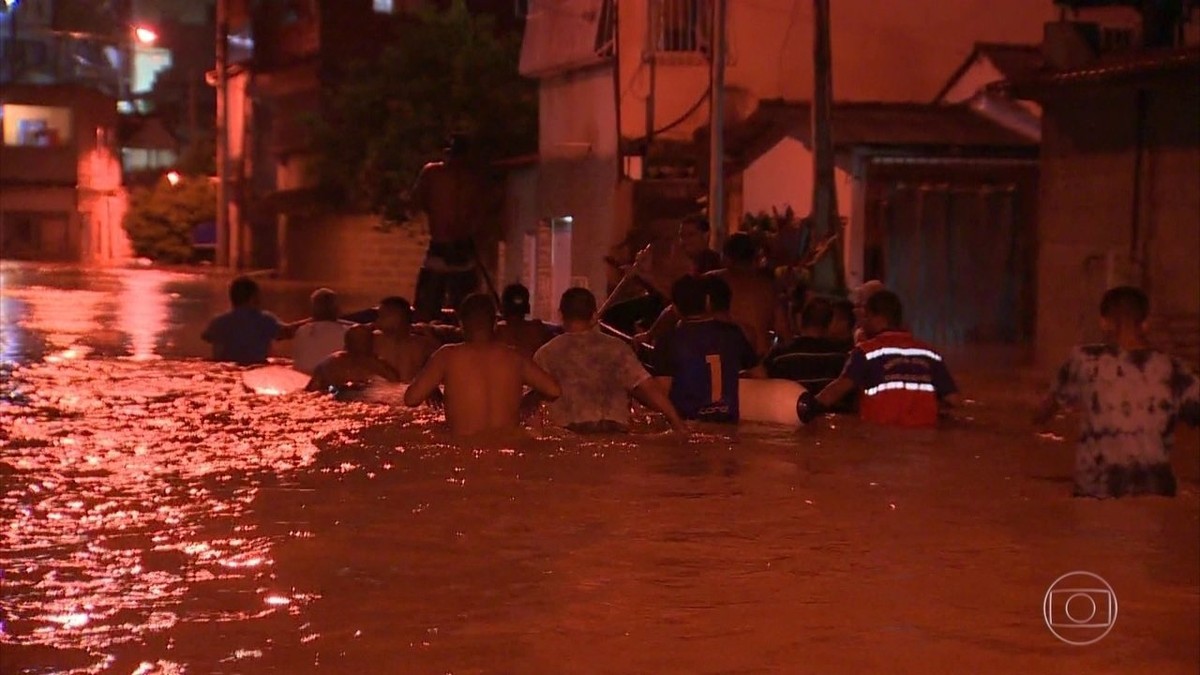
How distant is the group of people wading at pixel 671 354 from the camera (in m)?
9.23

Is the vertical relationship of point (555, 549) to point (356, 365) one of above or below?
below

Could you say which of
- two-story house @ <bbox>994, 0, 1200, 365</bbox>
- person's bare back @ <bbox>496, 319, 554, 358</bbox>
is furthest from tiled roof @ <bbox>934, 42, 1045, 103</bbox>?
person's bare back @ <bbox>496, 319, 554, 358</bbox>

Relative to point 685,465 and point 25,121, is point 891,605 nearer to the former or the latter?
point 685,465

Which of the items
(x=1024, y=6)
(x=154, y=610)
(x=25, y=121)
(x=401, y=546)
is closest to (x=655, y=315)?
(x=401, y=546)

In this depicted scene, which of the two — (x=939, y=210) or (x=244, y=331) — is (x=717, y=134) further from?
(x=244, y=331)

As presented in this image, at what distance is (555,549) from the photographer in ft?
27.8

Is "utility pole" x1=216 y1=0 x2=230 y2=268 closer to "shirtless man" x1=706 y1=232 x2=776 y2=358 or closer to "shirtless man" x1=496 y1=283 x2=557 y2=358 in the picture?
"shirtless man" x1=496 y1=283 x2=557 y2=358

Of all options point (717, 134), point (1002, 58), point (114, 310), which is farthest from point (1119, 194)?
point (114, 310)

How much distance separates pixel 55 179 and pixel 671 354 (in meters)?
59.0

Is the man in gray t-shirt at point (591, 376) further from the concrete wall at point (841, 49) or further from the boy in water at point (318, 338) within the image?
the concrete wall at point (841, 49)

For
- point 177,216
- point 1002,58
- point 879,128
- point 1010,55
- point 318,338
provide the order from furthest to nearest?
point 177,216
point 1010,55
point 1002,58
point 879,128
point 318,338

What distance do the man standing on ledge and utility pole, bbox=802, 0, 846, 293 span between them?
488 centimetres

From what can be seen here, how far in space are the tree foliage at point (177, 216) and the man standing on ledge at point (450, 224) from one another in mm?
43341

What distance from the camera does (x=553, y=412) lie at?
11609mm
